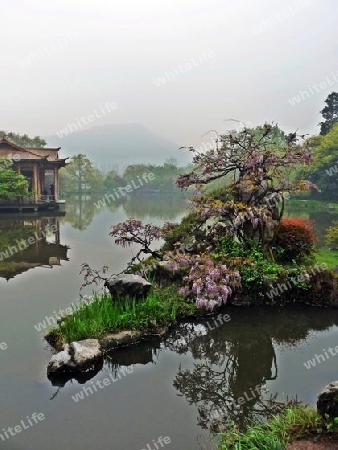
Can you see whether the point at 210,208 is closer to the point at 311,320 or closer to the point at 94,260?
the point at 311,320

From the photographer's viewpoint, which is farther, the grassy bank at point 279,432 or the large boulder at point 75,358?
the large boulder at point 75,358

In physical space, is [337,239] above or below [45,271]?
below

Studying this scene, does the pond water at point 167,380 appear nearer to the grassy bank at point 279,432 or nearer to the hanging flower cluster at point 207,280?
the grassy bank at point 279,432

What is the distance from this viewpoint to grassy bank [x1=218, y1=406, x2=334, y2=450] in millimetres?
3074

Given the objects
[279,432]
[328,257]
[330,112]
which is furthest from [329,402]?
[330,112]

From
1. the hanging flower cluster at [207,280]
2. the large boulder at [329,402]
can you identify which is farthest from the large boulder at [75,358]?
the large boulder at [329,402]

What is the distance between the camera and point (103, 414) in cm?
396

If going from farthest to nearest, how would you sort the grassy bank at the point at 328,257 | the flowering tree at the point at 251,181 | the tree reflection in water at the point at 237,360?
the grassy bank at the point at 328,257 → the flowering tree at the point at 251,181 → the tree reflection in water at the point at 237,360

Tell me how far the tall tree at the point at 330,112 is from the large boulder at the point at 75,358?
38507 millimetres

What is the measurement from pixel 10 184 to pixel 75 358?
21025 millimetres

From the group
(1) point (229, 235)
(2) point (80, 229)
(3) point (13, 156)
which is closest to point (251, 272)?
(1) point (229, 235)

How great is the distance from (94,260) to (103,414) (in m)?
7.24

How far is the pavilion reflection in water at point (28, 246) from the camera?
10380 millimetres

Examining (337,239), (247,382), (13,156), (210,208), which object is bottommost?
(247,382)
